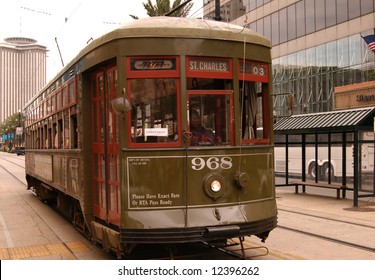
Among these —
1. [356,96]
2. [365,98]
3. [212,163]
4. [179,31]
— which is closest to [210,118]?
[212,163]

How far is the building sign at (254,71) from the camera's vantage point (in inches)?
241

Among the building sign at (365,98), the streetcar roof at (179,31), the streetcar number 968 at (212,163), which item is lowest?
the streetcar number 968 at (212,163)

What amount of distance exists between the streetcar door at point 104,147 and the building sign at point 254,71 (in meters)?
1.65

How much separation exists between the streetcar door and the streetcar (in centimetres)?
3

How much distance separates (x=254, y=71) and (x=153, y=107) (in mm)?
1524

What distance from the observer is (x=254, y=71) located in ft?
20.7

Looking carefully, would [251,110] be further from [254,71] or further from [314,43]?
[314,43]

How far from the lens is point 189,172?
571cm

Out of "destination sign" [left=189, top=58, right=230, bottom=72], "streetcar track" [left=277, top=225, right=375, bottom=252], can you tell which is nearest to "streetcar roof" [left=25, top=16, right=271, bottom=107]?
"destination sign" [left=189, top=58, right=230, bottom=72]

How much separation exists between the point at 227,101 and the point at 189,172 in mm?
1043

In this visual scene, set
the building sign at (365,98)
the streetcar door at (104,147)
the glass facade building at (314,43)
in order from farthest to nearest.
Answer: the glass facade building at (314,43) → the building sign at (365,98) → the streetcar door at (104,147)

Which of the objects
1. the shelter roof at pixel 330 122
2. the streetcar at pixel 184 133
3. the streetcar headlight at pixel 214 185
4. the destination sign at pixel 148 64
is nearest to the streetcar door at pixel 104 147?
the streetcar at pixel 184 133

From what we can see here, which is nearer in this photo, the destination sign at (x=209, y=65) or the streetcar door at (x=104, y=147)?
the destination sign at (x=209, y=65)

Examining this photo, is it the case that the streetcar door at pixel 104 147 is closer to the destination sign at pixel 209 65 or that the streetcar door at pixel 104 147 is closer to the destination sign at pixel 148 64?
the destination sign at pixel 148 64
